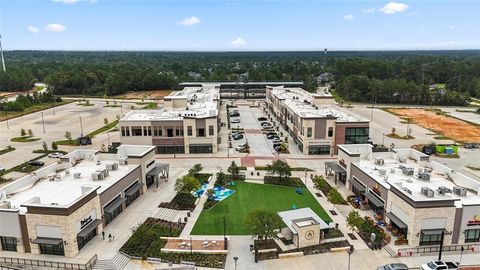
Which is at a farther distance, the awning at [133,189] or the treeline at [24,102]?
the treeline at [24,102]

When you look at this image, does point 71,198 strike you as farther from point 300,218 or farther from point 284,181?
point 284,181

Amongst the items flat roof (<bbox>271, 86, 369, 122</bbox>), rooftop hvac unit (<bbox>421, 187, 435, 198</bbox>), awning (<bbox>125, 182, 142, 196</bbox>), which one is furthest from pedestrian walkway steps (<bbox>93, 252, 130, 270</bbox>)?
flat roof (<bbox>271, 86, 369, 122</bbox>)

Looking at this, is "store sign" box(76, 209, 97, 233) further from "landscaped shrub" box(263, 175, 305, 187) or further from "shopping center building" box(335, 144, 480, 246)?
"shopping center building" box(335, 144, 480, 246)

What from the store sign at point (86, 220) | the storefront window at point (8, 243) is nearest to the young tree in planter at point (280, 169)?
the store sign at point (86, 220)

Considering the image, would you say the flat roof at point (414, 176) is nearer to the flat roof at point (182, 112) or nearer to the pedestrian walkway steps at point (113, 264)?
the pedestrian walkway steps at point (113, 264)

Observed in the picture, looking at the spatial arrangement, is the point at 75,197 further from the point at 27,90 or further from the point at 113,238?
the point at 27,90

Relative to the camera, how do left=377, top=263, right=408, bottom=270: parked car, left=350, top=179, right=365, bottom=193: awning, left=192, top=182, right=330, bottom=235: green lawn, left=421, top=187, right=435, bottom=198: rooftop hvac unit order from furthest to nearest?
left=350, top=179, right=365, bottom=193: awning, left=192, top=182, right=330, bottom=235: green lawn, left=421, top=187, right=435, bottom=198: rooftop hvac unit, left=377, top=263, right=408, bottom=270: parked car

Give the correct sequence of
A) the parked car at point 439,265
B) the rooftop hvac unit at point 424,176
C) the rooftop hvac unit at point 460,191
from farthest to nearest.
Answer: the rooftop hvac unit at point 424,176 < the rooftop hvac unit at point 460,191 < the parked car at point 439,265

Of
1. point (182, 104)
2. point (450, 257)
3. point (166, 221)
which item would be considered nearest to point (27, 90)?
point (182, 104)
